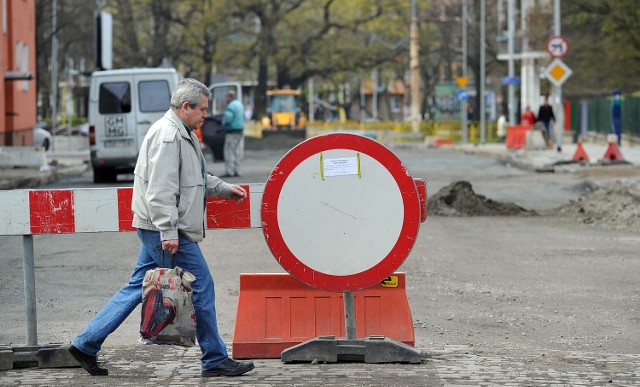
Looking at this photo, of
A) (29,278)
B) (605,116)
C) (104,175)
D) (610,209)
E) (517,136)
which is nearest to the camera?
(29,278)

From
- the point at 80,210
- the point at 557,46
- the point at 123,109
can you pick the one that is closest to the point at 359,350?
the point at 80,210

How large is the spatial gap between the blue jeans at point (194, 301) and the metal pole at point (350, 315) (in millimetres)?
720

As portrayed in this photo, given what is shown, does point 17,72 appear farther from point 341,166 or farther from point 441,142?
point 341,166

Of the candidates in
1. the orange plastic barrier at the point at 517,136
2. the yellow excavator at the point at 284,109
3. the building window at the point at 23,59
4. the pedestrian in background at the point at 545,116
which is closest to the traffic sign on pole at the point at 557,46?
the orange plastic barrier at the point at 517,136

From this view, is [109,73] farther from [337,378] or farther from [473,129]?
[473,129]

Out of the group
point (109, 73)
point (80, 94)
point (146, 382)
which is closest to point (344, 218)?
point (146, 382)

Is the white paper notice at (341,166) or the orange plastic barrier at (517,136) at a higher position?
the white paper notice at (341,166)

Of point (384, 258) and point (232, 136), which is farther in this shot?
point (232, 136)

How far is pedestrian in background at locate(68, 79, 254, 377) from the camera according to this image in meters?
7.18

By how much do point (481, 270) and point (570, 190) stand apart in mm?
13492

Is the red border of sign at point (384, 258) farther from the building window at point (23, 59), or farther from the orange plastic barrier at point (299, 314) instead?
the building window at point (23, 59)

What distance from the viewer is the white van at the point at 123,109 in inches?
1141

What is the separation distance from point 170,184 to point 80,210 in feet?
2.72

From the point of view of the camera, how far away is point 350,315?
25.5 ft
